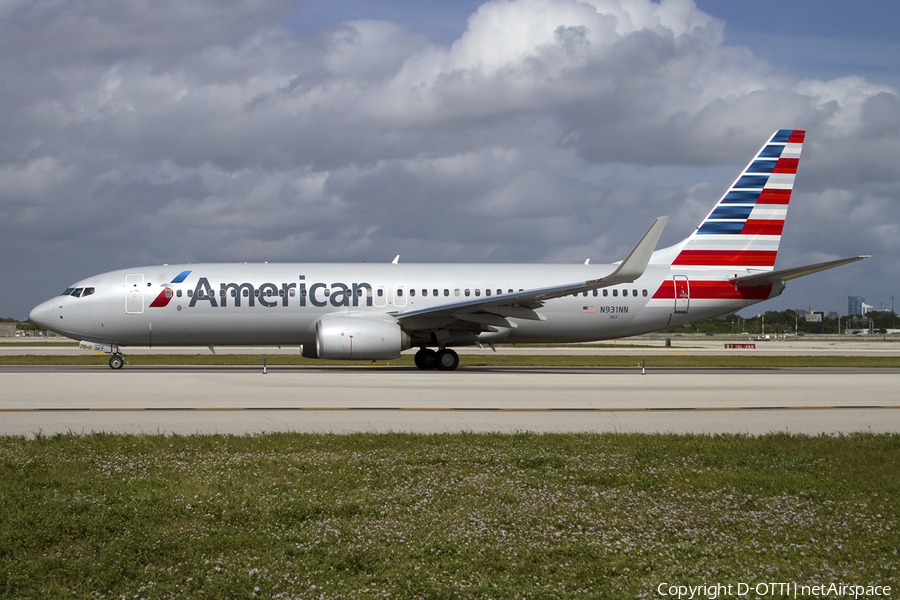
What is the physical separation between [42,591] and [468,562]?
9.07 feet

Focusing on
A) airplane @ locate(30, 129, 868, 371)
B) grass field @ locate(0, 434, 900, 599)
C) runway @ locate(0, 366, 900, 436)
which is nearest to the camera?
grass field @ locate(0, 434, 900, 599)

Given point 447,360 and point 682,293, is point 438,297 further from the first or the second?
point 682,293

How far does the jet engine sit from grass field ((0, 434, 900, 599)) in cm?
1503

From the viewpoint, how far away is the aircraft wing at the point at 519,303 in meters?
24.5

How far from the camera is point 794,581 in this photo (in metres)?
5.45

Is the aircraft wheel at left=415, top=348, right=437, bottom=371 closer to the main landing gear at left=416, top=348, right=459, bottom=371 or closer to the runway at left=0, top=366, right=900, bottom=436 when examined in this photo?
the main landing gear at left=416, top=348, right=459, bottom=371

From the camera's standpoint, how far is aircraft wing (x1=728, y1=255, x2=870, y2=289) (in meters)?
25.4

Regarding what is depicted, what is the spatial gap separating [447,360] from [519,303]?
320cm

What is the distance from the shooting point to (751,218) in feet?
100

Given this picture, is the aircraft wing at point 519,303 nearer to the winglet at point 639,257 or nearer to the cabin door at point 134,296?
the winglet at point 639,257

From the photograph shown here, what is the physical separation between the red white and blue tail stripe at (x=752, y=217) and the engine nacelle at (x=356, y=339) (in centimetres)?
1160

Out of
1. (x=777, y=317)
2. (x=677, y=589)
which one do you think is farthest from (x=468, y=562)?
(x=777, y=317)

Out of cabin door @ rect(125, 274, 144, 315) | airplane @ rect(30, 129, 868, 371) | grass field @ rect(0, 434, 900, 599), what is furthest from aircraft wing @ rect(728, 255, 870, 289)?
cabin door @ rect(125, 274, 144, 315)

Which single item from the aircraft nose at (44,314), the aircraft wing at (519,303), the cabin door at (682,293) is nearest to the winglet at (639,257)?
the aircraft wing at (519,303)
